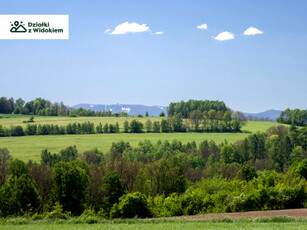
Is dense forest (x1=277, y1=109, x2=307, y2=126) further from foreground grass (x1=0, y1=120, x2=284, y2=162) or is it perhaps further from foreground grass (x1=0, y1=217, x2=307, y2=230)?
foreground grass (x1=0, y1=217, x2=307, y2=230)

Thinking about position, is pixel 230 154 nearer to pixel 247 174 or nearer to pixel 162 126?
pixel 247 174

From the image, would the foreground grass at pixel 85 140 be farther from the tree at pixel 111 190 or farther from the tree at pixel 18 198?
the tree at pixel 111 190

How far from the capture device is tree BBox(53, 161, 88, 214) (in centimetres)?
4578

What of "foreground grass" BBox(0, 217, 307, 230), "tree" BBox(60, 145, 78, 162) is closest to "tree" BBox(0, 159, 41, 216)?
"foreground grass" BBox(0, 217, 307, 230)

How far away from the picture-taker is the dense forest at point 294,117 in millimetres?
176875

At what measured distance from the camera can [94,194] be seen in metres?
52.5

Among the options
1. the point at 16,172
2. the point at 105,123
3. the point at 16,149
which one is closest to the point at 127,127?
the point at 105,123

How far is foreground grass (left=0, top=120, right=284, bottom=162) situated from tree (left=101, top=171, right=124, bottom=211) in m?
68.8

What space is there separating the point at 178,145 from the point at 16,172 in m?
90.4

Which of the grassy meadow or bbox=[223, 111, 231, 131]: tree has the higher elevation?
bbox=[223, 111, 231, 131]: tree

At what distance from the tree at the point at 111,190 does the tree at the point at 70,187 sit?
3100 mm

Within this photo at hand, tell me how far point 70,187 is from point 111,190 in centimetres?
583

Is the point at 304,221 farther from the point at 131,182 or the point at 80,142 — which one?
the point at 80,142

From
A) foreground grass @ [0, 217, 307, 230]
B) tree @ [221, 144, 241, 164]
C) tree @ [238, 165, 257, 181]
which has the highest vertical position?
foreground grass @ [0, 217, 307, 230]
